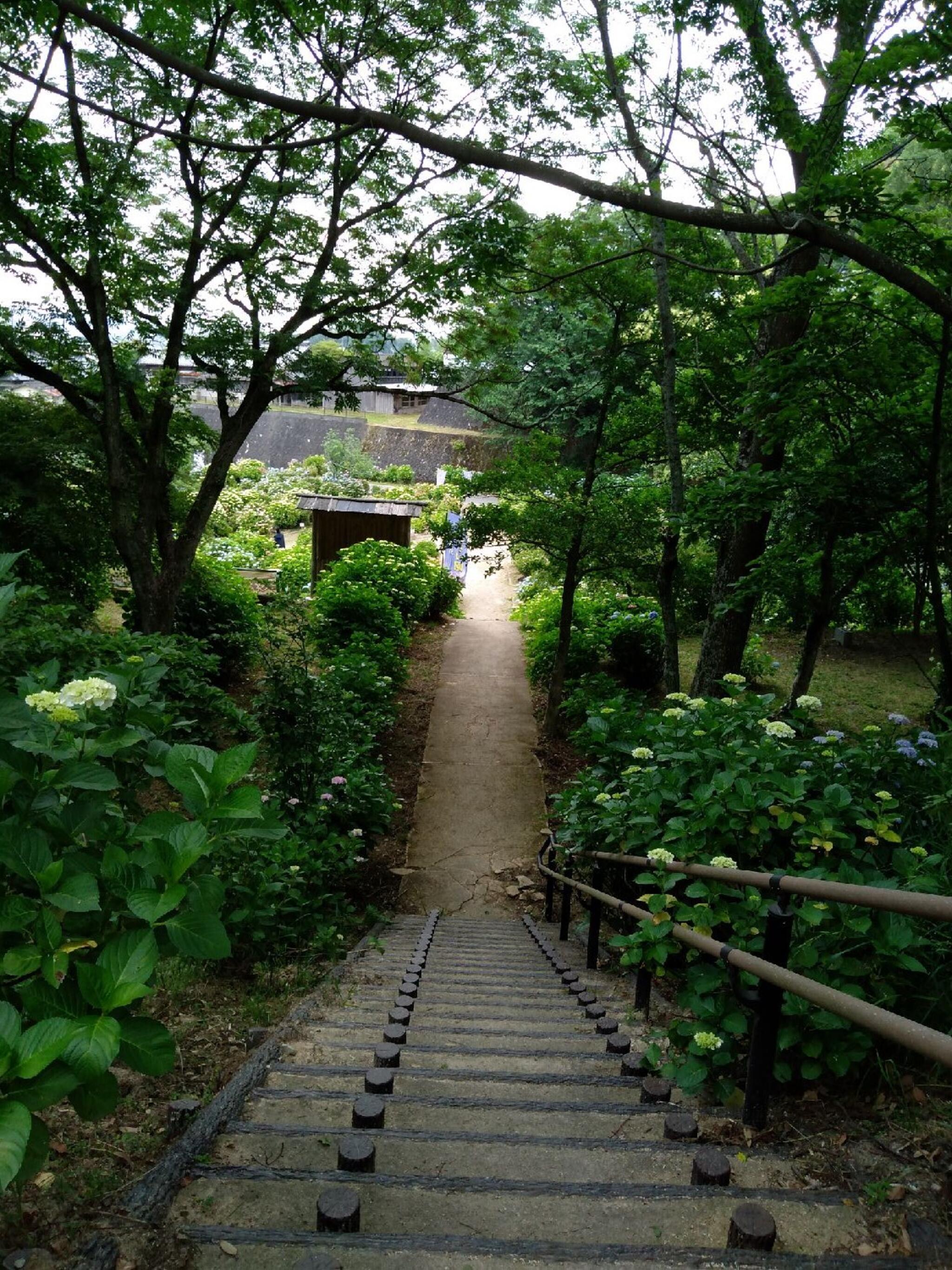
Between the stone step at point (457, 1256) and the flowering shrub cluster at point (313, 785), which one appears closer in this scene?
the stone step at point (457, 1256)

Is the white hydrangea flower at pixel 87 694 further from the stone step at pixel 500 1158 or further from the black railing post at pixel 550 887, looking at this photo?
the black railing post at pixel 550 887

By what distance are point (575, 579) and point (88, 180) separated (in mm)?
6550

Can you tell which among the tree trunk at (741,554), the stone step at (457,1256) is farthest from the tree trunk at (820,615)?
the stone step at (457,1256)

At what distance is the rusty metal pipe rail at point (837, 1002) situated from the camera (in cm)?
119

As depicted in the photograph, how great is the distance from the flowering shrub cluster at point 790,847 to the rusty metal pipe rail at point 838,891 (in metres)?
0.06

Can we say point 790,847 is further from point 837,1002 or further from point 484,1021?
point 837,1002

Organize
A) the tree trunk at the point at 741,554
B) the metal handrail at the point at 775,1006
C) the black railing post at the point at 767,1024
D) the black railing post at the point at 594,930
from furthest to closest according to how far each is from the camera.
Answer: the tree trunk at the point at 741,554
the black railing post at the point at 594,930
the black railing post at the point at 767,1024
the metal handrail at the point at 775,1006

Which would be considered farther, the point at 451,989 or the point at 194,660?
the point at 194,660

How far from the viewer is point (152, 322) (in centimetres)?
952

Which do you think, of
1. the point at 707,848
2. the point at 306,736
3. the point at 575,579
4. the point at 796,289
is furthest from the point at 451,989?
the point at 575,579

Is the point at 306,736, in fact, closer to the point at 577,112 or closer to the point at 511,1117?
the point at 511,1117

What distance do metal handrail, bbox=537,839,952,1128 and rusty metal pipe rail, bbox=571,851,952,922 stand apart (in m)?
0.01

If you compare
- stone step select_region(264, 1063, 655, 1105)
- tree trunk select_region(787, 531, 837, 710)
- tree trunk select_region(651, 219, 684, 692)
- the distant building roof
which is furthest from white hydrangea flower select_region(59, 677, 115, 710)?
the distant building roof

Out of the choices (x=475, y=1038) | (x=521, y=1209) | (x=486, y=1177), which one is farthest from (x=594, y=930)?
(x=521, y=1209)
